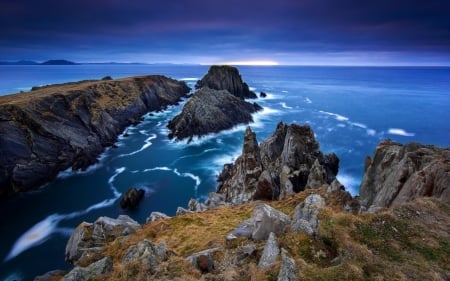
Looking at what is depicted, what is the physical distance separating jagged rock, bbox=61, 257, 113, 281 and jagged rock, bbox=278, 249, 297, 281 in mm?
9799

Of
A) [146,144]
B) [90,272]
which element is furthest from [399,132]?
[90,272]

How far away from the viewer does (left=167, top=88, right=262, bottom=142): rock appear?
87.9m

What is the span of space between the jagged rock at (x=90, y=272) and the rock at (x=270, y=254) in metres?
8.72

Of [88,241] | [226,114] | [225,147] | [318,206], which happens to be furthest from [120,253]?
[226,114]

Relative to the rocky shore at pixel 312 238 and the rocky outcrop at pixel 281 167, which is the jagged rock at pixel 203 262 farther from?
the rocky outcrop at pixel 281 167

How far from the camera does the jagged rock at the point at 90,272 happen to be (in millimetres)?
15605

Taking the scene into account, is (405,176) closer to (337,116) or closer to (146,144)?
(146,144)

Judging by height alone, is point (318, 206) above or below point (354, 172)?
above

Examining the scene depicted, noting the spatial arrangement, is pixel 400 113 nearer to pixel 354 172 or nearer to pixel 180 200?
pixel 354 172

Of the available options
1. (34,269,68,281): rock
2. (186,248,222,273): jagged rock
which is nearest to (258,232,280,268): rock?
(186,248,222,273): jagged rock

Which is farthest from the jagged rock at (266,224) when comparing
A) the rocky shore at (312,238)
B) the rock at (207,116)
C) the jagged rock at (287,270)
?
the rock at (207,116)

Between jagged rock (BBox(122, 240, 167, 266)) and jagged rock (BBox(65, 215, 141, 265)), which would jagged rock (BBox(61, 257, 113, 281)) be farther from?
jagged rock (BBox(65, 215, 141, 265))

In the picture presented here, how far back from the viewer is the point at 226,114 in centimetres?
9919

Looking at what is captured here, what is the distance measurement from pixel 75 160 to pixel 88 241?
46824 mm
